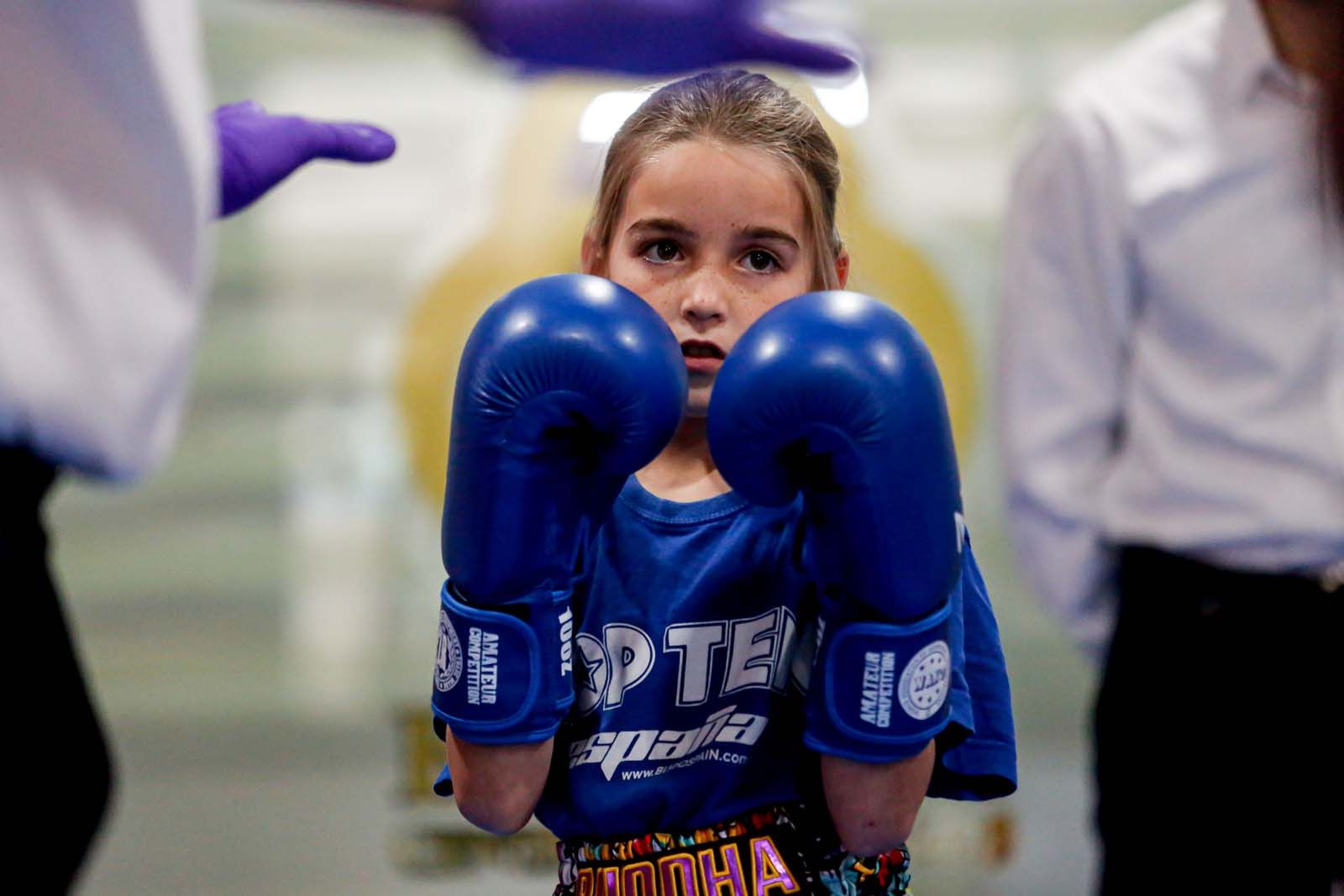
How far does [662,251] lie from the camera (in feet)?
2.89

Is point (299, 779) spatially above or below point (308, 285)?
below

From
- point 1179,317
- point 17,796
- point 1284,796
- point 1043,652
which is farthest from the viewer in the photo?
point 1043,652

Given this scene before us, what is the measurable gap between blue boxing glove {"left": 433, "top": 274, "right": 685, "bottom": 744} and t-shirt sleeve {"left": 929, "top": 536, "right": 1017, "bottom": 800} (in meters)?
0.22

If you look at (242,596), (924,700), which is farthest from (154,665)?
(924,700)

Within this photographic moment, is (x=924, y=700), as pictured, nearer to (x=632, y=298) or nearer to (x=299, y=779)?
(x=632, y=298)

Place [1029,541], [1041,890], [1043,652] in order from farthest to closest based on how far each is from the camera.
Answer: [1043,652] < [1041,890] < [1029,541]

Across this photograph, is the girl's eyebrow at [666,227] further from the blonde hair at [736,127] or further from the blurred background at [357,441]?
the blurred background at [357,441]

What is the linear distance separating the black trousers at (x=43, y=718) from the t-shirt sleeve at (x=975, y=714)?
0.50 metres

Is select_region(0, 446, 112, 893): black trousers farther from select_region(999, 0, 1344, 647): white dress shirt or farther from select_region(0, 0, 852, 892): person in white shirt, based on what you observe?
select_region(999, 0, 1344, 647): white dress shirt

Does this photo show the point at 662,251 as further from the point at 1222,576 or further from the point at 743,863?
the point at 1222,576

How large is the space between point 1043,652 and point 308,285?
1605 millimetres

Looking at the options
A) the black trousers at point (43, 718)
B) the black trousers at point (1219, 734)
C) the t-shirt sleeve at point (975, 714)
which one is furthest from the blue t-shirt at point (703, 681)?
the black trousers at point (1219, 734)

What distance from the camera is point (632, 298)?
0.84 meters

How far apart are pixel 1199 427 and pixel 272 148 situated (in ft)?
3.73
